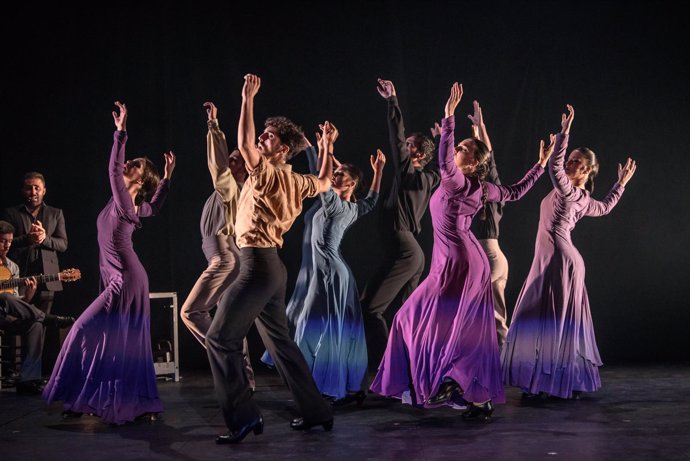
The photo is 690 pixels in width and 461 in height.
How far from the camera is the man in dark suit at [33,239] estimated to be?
6.41 metres

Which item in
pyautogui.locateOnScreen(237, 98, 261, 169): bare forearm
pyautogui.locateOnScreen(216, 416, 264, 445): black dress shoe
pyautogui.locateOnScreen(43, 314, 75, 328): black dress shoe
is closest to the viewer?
pyautogui.locateOnScreen(237, 98, 261, 169): bare forearm

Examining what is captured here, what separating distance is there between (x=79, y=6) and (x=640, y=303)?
5749 millimetres

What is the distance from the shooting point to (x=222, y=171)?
4.76 metres

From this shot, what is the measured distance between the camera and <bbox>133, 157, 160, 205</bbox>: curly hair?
5082mm

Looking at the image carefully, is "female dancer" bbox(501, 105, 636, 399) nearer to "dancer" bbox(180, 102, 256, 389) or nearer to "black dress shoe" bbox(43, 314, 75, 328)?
"dancer" bbox(180, 102, 256, 389)

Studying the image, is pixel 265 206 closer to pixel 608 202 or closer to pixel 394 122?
pixel 394 122

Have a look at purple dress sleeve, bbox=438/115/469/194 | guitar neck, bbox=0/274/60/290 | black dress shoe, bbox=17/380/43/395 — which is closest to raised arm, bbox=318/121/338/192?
purple dress sleeve, bbox=438/115/469/194

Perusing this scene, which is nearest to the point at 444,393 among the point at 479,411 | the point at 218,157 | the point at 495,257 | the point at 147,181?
the point at 479,411

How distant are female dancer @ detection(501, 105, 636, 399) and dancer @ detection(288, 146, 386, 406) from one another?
1002mm

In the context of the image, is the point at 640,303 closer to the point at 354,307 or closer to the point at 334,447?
the point at 354,307

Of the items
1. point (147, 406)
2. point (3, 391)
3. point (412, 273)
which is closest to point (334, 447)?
point (147, 406)

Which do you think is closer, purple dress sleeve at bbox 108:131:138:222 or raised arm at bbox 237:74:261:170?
raised arm at bbox 237:74:261:170

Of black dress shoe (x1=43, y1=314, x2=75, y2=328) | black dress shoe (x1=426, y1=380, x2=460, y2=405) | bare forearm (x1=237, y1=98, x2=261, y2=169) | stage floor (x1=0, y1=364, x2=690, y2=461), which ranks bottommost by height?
stage floor (x1=0, y1=364, x2=690, y2=461)

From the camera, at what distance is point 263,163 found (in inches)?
159
